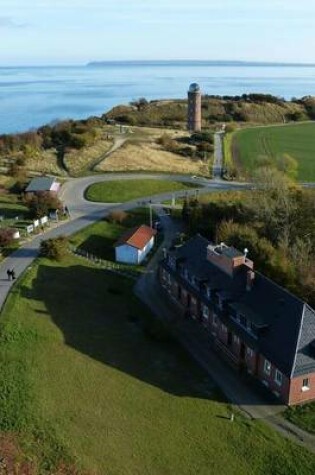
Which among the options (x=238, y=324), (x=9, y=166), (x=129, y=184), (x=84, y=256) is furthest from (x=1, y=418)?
(x=9, y=166)

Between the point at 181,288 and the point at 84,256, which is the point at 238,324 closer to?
the point at 181,288

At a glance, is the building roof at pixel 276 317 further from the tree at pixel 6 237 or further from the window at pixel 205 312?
the tree at pixel 6 237

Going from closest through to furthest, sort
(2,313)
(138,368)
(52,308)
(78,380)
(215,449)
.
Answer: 1. (215,449)
2. (78,380)
3. (138,368)
4. (2,313)
5. (52,308)

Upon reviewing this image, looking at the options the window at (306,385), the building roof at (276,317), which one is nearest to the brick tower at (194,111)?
the building roof at (276,317)

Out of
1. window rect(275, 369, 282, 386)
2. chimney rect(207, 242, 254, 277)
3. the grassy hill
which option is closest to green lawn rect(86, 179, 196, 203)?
chimney rect(207, 242, 254, 277)

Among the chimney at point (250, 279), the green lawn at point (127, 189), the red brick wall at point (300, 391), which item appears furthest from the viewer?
the green lawn at point (127, 189)

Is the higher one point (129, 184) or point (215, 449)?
point (129, 184)

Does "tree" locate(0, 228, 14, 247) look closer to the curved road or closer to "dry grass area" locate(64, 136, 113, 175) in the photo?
the curved road
